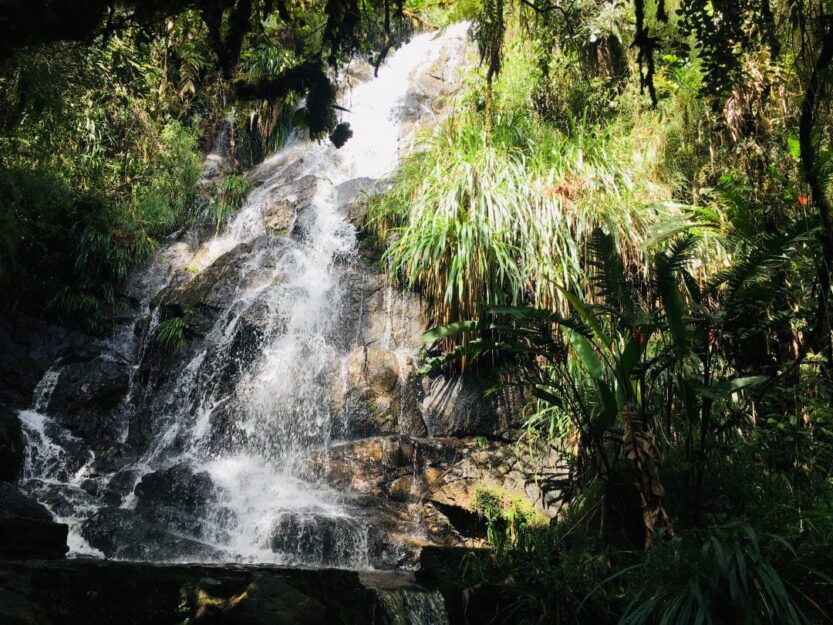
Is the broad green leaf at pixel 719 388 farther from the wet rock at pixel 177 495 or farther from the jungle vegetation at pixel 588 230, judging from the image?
the wet rock at pixel 177 495

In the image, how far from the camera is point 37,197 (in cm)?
753

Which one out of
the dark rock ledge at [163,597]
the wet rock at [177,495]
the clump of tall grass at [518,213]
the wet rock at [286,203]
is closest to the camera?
the dark rock ledge at [163,597]

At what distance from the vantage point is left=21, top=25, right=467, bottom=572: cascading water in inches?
209

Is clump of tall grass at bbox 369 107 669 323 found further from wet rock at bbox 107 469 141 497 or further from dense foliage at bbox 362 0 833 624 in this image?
wet rock at bbox 107 469 141 497

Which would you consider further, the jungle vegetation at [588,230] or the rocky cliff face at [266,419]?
the rocky cliff face at [266,419]

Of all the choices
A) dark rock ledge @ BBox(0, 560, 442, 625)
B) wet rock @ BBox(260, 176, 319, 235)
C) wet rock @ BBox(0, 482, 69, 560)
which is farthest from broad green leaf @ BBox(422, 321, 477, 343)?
wet rock @ BBox(260, 176, 319, 235)

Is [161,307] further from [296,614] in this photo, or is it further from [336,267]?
[296,614]

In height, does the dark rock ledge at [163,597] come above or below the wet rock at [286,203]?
below

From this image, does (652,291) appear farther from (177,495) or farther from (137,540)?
(137,540)

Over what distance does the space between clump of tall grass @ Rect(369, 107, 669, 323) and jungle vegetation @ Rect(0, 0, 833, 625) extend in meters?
0.03

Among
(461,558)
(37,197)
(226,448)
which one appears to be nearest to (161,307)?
(37,197)

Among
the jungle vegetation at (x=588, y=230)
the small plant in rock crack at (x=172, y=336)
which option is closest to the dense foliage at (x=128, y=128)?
the jungle vegetation at (x=588, y=230)

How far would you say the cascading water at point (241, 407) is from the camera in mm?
5309

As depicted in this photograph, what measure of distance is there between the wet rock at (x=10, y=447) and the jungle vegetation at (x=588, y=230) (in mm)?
2032
